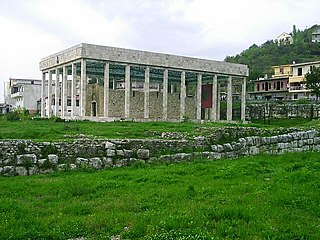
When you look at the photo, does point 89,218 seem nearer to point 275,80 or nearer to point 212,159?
point 212,159

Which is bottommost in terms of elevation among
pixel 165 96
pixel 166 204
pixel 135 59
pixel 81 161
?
pixel 166 204

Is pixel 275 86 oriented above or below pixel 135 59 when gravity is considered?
below

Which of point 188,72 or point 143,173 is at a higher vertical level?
point 188,72

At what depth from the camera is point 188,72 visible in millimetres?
65312

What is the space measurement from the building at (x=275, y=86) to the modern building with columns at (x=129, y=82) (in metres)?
18.9

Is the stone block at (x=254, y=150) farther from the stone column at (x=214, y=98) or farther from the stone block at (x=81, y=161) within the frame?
the stone column at (x=214, y=98)

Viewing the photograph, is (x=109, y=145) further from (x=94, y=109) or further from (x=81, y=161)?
(x=94, y=109)

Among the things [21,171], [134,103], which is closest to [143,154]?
[21,171]

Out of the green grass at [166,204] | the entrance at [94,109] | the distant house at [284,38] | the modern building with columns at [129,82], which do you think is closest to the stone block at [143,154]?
the green grass at [166,204]

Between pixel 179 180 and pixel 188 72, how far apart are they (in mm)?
52199

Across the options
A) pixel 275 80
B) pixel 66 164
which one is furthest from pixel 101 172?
pixel 275 80

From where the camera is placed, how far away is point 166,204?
1091cm

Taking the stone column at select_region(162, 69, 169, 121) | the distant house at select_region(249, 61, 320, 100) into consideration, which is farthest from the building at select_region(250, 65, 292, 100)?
the stone column at select_region(162, 69, 169, 121)

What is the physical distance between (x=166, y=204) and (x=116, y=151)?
24.4ft
